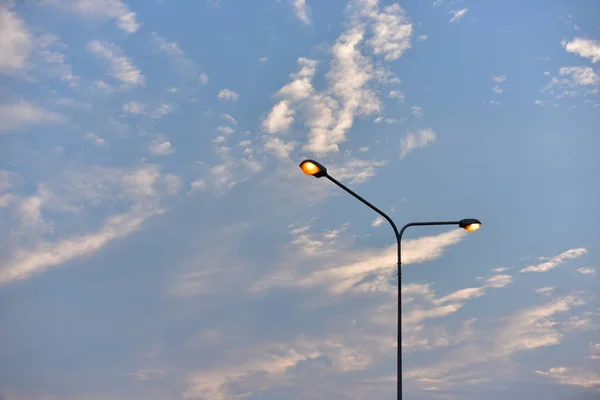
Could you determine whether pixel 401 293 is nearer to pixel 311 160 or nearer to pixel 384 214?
pixel 384 214

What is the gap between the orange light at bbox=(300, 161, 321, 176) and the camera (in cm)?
1809

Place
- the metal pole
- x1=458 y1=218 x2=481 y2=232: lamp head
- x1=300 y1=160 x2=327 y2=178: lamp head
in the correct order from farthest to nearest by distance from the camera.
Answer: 1. x1=458 y1=218 x2=481 y2=232: lamp head
2. the metal pole
3. x1=300 y1=160 x2=327 y2=178: lamp head

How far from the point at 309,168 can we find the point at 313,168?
0.11m

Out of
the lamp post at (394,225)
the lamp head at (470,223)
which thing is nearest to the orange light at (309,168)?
the lamp post at (394,225)

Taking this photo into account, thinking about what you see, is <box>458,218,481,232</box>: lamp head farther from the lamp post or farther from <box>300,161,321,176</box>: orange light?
<box>300,161,321,176</box>: orange light

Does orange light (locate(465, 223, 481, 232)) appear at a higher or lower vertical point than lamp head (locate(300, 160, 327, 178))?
higher

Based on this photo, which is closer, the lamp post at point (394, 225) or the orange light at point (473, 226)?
the lamp post at point (394, 225)

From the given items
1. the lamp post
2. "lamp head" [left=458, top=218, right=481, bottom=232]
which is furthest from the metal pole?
"lamp head" [left=458, top=218, right=481, bottom=232]

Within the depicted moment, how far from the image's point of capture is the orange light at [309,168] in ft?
59.4

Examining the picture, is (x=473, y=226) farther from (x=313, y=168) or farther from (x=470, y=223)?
(x=313, y=168)

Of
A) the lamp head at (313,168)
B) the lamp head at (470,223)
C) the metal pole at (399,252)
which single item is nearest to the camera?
the lamp head at (313,168)

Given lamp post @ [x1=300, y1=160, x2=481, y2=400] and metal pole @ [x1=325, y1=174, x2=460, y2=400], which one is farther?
metal pole @ [x1=325, y1=174, x2=460, y2=400]

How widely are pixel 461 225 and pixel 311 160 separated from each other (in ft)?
22.5

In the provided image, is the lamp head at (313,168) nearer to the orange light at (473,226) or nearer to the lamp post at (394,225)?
the lamp post at (394,225)
